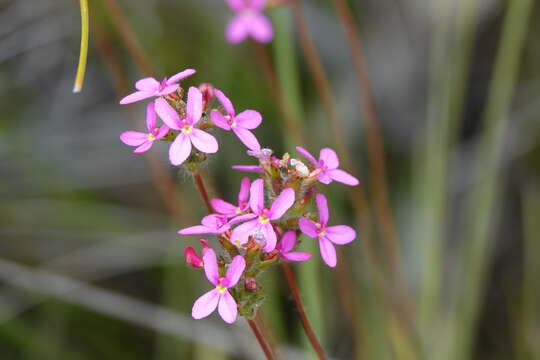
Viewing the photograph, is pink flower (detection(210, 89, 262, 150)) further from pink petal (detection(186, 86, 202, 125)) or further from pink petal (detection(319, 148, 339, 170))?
pink petal (detection(319, 148, 339, 170))

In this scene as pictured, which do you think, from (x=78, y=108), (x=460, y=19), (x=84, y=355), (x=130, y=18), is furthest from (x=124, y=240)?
(x=460, y=19)

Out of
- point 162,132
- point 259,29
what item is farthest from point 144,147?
point 259,29

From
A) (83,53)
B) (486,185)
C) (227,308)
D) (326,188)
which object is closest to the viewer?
(227,308)

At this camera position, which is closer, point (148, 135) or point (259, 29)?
point (148, 135)

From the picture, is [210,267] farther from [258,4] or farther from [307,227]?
[258,4]

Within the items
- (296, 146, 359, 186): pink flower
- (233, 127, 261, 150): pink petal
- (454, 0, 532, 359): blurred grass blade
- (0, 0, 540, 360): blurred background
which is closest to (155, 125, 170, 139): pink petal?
(233, 127, 261, 150): pink petal

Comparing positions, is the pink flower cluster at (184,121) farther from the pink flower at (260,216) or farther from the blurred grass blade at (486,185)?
the blurred grass blade at (486,185)
